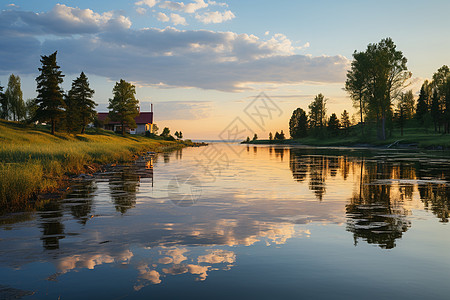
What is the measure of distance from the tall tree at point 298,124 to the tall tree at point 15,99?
10244 cm

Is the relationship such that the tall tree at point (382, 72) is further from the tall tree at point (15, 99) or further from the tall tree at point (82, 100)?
the tall tree at point (15, 99)

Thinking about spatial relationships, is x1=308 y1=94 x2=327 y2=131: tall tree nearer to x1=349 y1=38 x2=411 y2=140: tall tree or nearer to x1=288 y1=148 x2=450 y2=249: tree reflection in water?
x1=349 y1=38 x2=411 y2=140: tall tree

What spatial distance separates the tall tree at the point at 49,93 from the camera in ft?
168

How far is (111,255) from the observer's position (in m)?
7.17

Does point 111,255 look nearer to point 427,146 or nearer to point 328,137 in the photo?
point 427,146

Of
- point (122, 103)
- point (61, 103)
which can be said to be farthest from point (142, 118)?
point (61, 103)

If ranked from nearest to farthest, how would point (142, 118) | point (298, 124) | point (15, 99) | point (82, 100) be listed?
1. point (82, 100)
2. point (15, 99)
3. point (142, 118)
4. point (298, 124)

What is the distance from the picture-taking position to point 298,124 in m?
152

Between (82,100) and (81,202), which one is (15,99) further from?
(81,202)

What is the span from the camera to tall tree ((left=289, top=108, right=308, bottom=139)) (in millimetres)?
149250

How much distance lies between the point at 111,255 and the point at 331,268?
434 centimetres

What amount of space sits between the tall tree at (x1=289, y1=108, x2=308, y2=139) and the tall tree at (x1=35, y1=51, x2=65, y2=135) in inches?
4435

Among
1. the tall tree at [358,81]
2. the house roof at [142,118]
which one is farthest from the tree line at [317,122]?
the house roof at [142,118]

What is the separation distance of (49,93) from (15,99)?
56.6 meters
